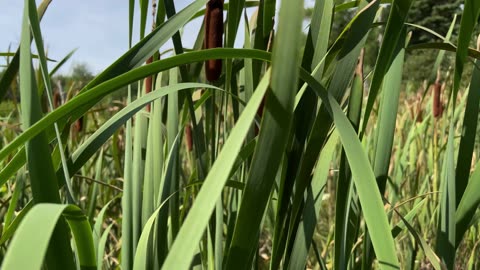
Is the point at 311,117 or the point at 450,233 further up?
the point at 311,117

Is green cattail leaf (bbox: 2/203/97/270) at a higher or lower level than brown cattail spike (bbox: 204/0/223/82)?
lower

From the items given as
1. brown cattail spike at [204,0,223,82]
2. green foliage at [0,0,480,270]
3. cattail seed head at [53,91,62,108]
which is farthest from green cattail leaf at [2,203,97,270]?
cattail seed head at [53,91,62,108]

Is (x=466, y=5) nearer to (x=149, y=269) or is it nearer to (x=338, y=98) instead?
(x=338, y=98)

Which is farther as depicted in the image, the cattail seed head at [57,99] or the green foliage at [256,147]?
the cattail seed head at [57,99]

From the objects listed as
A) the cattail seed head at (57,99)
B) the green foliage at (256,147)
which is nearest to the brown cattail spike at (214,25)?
the green foliage at (256,147)

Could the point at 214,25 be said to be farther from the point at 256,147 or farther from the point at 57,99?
the point at 57,99

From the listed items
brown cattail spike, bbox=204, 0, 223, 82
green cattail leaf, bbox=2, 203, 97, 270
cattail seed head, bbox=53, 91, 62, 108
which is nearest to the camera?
green cattail leaf, bbox=2, 203, 97, 270

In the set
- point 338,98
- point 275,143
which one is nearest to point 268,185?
point 275,143

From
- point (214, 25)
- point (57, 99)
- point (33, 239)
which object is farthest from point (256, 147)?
point (57, 99)

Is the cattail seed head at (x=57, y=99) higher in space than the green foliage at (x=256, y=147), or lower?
higher

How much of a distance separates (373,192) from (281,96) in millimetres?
116

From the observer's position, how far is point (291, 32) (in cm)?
26

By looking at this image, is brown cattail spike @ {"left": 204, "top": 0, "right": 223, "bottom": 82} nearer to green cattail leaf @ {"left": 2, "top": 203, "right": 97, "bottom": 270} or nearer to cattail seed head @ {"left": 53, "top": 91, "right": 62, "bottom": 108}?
green cattail leaf @ {"left": 2, "top": 203, "right": 97, "bottom": 270}

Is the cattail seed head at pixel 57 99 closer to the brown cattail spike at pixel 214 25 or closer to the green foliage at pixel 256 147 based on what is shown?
the green foliage at pixel 256 147
